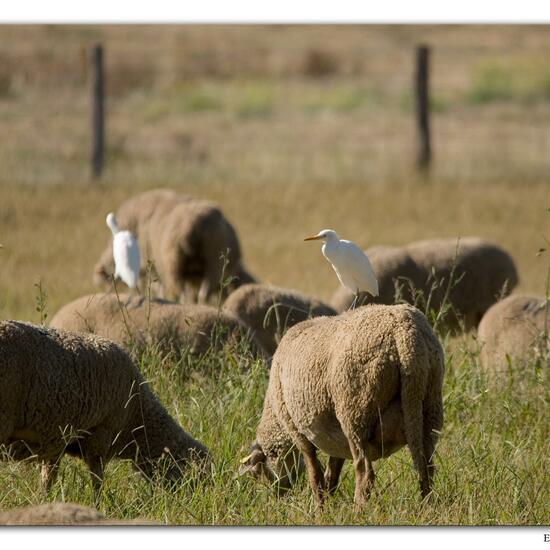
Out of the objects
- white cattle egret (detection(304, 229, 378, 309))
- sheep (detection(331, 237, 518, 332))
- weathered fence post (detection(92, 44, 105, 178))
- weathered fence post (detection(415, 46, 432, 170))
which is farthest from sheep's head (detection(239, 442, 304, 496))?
weathered fence post (detection(415, 46, 432, 170))

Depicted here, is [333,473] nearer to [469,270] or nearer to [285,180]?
[469,270]

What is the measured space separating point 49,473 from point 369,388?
1721 mm

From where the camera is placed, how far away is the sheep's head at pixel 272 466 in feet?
21.2

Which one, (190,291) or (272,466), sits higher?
(190,291)

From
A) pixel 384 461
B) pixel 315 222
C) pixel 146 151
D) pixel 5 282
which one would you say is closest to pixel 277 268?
pixel 315 222

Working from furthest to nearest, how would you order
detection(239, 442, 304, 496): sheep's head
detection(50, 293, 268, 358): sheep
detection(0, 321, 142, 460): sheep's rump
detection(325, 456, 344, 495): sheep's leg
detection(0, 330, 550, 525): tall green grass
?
detection(50, 293, 268, 358): sheep, detection(239, 442, 304, 496): sheep's head, detection(325, 456, 344, 495): sheep's leg, detection(0, 330, 550, 525): tall green grass, detection(0, 321, 142, 460): sheep's rump

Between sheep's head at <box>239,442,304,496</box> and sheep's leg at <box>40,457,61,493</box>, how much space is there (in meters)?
0.87

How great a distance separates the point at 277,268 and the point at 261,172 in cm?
436

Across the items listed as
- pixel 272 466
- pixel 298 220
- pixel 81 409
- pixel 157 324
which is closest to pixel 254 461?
pixel 272 466

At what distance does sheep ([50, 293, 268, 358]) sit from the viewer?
8117 millimetres

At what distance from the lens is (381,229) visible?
54.1 feet

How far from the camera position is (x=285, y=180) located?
1828 centimetres

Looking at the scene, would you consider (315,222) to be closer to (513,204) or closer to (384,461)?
(513,204)

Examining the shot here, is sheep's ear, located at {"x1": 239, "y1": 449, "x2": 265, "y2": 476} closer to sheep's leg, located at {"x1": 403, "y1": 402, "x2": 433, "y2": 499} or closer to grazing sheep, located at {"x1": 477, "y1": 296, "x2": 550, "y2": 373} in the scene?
sheep's leg, located at {"x1": 403, "y1": 402, "x2": 433, "y2": 499}
